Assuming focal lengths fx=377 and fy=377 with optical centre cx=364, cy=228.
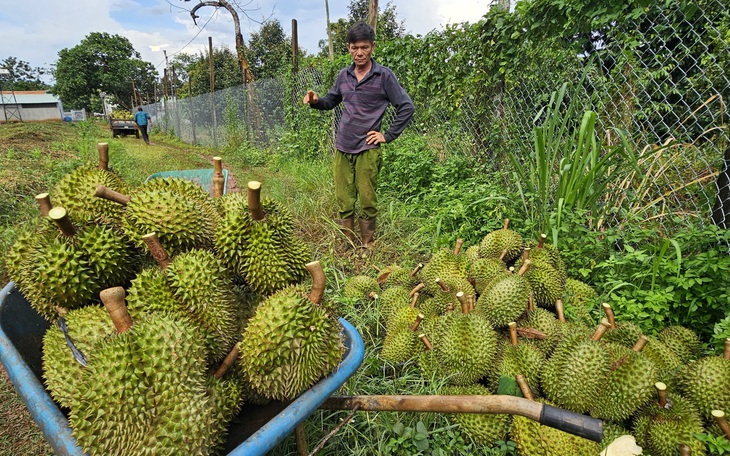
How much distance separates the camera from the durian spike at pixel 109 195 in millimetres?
1326

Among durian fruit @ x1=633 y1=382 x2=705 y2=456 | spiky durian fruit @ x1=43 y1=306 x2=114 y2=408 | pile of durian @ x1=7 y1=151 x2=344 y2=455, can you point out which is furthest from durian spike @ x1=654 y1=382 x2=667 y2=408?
spiky durian fruit @ x1=43 y1=306 x2=114 y2=408

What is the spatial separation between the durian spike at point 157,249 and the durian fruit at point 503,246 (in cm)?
203

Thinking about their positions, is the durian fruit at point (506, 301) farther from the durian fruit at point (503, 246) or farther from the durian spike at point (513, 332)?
the durian fruit at point (503, 246)

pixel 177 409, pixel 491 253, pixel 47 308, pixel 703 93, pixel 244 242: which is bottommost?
pixel 491 253

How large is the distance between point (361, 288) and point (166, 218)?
1.69 m

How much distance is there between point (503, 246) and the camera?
2.61 meters

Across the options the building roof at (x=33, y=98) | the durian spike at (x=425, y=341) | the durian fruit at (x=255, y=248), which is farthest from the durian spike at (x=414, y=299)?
the building roof at (x=33, y=98)

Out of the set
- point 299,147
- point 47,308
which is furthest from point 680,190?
point 299,147

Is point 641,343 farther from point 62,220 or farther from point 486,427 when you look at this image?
point 62,220

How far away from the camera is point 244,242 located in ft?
4.70

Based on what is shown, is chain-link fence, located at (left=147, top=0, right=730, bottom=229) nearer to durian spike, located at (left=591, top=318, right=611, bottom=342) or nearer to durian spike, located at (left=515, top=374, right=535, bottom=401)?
durian spike, located at (left=591, top=318, right=611, bottom=342)

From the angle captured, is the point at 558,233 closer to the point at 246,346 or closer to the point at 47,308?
the point at 246,346

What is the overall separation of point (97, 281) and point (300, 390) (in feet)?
2.71

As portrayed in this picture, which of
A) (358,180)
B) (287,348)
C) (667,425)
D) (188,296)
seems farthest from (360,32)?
(667,425)
